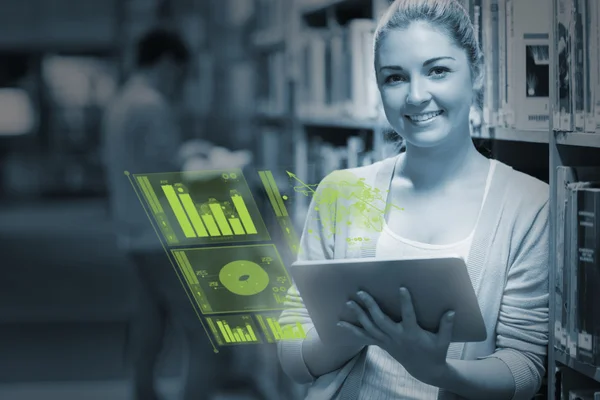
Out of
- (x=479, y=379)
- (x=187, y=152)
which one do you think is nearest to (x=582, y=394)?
(x=479, y=379)

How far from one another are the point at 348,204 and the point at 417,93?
10.1 inches

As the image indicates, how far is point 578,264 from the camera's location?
1181 millimetres

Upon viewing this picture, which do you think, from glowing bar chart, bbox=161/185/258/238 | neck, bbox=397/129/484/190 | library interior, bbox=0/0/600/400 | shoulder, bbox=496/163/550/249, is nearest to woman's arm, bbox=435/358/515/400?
shoulder, bbox=496/163/550/249

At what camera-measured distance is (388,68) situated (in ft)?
4.28

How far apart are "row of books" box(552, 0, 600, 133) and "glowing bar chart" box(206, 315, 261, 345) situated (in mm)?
888

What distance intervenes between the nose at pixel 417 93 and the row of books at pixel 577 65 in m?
0.22

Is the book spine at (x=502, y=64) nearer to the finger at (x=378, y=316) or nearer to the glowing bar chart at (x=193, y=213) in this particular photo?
the finger at (x=378, y=316)

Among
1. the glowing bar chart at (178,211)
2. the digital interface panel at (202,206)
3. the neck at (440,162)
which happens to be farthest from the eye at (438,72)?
the glowing bar chart at (178,211)

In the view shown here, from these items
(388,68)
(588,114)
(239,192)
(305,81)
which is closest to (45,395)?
(239,192)

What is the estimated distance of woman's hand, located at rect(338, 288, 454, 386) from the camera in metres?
1.14

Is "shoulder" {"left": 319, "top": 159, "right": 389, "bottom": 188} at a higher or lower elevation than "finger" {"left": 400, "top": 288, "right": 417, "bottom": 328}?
higher

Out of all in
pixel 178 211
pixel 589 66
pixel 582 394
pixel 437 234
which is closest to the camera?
pixel 589 66

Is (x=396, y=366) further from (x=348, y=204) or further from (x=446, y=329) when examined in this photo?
(x=348, y=204)

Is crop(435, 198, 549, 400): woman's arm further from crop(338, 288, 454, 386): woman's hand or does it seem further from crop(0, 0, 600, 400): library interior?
crop(0, 0, 600, 400): library interior
